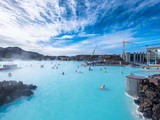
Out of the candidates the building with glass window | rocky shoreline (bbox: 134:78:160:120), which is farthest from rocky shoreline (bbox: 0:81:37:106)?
the building with glass window

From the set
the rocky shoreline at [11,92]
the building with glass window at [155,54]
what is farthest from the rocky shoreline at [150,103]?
the rocky shoreline at [11,92]

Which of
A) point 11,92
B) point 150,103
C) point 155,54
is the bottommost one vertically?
point 11,92

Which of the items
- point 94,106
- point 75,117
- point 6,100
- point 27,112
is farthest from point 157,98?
→ point 6,100

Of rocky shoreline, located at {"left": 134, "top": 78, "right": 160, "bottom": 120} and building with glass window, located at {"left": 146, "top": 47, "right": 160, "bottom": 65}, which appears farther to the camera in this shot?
building with glass window, located at {"left": 146, "top": 47, "right": 160, "bottom": 65}

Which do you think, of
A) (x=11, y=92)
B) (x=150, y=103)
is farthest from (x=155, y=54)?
(x=11, y=92)

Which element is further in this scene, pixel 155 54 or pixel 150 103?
pixel 155 54

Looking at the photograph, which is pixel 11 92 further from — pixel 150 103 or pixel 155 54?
pixel 155 54

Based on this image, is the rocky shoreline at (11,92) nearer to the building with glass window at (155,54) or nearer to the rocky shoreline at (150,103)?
the rocky shoreline at (150,103)

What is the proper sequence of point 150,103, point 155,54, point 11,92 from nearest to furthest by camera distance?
point 150,103 < point 11,92 < point 155,54

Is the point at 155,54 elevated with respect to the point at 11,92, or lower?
elevated

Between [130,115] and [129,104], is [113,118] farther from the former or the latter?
[129,104]

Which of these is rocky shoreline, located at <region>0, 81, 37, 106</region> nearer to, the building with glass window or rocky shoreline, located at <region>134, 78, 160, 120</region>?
rocky shoreline, located at <region>134, 78, 160, 120</region>

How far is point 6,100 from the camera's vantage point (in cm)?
775

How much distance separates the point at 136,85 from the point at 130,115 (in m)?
2.28
